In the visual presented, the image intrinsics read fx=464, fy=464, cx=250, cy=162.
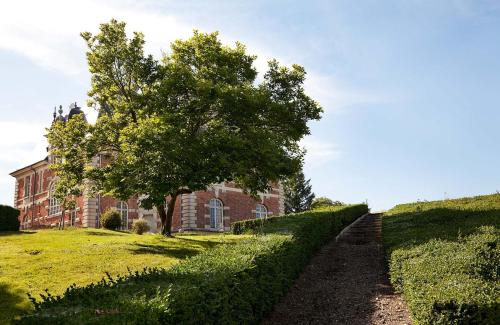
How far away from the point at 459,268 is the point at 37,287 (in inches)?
452

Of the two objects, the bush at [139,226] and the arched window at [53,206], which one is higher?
the arched window at [53,206]

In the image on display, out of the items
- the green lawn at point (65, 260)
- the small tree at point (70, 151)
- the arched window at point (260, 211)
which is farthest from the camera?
the arched window at point (260, 211)

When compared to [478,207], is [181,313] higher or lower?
lower

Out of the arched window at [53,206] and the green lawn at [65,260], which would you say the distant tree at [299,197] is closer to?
the arched window at [53,206]

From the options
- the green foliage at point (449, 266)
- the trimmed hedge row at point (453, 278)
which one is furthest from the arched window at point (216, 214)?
the trimmed hedge row at point (453, 278)

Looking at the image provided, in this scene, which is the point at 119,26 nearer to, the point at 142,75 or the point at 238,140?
the point at 142,75

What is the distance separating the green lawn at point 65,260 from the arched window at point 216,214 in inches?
667

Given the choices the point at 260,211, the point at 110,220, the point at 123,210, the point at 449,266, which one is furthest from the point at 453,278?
the point at 260,211

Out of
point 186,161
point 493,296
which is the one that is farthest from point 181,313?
point 186,161

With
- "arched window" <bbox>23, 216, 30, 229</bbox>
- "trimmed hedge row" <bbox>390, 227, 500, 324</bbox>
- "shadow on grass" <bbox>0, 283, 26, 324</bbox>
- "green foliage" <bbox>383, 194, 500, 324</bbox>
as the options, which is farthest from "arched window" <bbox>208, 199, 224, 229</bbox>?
"trimmed hedge row" <bbox>390, 227, 500, 324</bbox>

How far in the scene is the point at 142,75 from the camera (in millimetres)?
24844

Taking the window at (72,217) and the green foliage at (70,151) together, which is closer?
the green foliage at (70,151)

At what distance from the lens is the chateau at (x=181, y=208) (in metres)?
40.8

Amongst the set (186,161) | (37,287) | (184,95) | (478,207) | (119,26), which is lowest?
(37,287)
